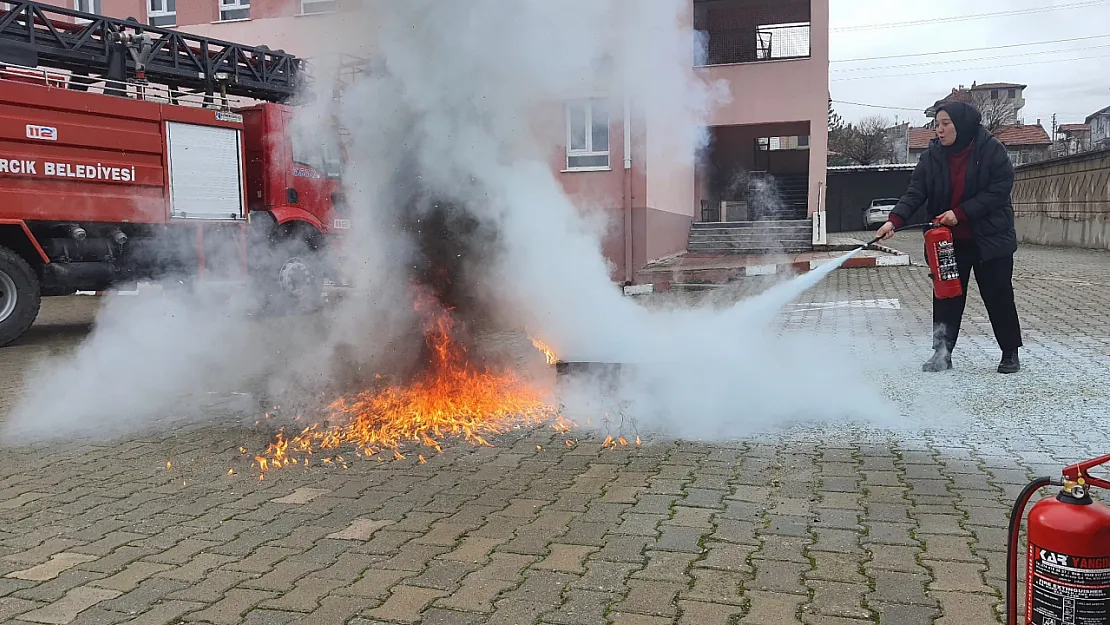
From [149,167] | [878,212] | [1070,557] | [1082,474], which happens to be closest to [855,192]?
[878,212]

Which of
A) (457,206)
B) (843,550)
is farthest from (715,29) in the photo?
(843,550)

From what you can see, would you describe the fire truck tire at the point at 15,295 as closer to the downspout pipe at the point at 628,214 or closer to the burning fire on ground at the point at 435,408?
the burning fire on ground at the point at 435,408

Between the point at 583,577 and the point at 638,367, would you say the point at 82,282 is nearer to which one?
the point at 638,367

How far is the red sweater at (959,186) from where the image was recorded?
19.9ft

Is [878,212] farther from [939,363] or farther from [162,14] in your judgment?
[939,363]

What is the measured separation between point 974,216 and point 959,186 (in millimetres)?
289

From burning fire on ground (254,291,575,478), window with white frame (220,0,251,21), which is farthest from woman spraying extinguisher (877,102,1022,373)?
window with white frame (220,0,251,21)

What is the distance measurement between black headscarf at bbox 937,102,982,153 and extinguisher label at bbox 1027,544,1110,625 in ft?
15.7

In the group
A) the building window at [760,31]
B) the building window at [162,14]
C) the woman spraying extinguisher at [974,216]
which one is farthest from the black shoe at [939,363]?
the building window at [760,31]

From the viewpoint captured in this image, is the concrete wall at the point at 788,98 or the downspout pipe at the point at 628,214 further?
the concrete wall at the point at 788,98

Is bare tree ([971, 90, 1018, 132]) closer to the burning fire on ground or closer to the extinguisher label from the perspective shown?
the burning fire on ground

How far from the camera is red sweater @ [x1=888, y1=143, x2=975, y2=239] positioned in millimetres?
6055

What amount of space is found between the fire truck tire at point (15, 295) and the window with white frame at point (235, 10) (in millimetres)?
3673

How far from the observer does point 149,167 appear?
33.1 feet
